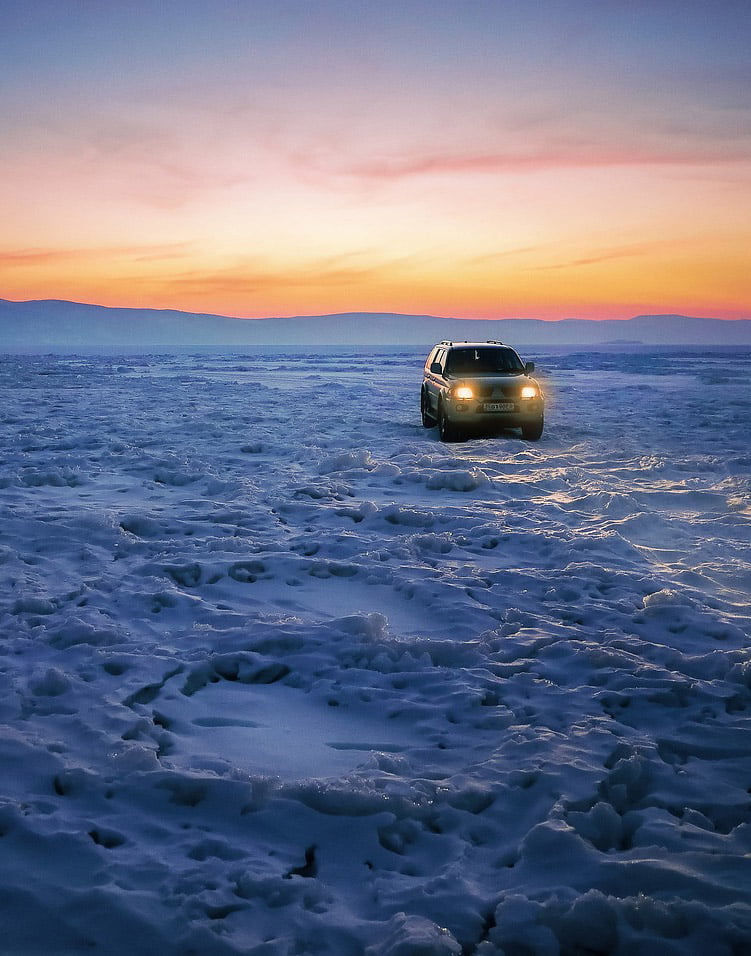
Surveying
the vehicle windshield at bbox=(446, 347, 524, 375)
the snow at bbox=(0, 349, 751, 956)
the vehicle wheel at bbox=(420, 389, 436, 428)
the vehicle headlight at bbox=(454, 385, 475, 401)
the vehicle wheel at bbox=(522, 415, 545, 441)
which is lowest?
the snow at bbox=(0, 349, 751, 956)

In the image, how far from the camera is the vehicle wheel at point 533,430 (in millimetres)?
12719

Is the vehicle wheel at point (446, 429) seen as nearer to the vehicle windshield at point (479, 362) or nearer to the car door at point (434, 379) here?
the car door at point (434, 379)

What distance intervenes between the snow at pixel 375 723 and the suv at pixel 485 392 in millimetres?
3995

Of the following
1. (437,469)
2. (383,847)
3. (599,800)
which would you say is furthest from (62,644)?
(437,469)

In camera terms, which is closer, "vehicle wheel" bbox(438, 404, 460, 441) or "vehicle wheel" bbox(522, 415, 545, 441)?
"vehicle wheel" bbox(438, 404, 460, 441)

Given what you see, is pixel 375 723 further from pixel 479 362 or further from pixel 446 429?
pixel 479 362

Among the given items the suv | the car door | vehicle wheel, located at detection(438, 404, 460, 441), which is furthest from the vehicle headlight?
the car door

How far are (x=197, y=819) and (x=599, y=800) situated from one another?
5.97 ft

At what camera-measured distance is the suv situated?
40.3ft

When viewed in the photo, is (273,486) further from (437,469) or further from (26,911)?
(26,911)

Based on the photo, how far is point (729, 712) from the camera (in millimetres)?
3725

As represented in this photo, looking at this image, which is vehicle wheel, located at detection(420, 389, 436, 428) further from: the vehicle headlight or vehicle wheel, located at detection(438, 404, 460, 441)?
the vehicle headlight

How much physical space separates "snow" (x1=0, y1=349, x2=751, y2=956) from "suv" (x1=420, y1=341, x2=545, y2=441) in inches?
157

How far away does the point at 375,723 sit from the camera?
3674 millimetres
